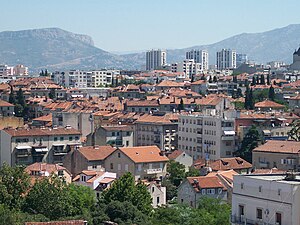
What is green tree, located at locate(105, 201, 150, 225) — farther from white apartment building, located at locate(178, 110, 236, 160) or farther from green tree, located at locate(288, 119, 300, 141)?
white apartment building, located at locate(178, 110, 236, 160)

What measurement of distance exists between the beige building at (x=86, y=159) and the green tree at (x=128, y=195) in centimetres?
1345

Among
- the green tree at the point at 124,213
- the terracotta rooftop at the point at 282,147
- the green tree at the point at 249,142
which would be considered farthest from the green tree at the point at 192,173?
the green tree at the point at 124,213

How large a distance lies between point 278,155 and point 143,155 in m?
8.92

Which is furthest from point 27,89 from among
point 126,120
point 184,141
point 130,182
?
point 130,182

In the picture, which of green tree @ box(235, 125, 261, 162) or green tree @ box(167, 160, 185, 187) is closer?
green tree @ box(167, 160, 185, 187)

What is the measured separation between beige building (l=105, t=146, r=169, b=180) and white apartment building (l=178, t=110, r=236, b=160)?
12.3 metres

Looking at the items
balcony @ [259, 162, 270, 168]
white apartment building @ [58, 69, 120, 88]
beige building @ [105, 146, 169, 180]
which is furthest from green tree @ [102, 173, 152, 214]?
white apartment building @ [58, 69, 120, 88]

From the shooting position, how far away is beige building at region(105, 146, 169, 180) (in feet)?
185

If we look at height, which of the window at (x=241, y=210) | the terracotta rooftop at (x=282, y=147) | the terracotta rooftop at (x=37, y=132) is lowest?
the terracotta rooftop at (x=282, y=147)

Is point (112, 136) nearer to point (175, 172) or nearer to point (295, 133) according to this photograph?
point (175, 172)

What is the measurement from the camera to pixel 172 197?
5191 centimetres

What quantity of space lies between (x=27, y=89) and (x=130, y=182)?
284 ft

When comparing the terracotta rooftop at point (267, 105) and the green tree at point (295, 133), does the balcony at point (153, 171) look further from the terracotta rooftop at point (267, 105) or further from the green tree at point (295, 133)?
the terracotta rooftop at point (267, 105)

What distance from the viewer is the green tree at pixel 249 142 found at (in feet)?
216
